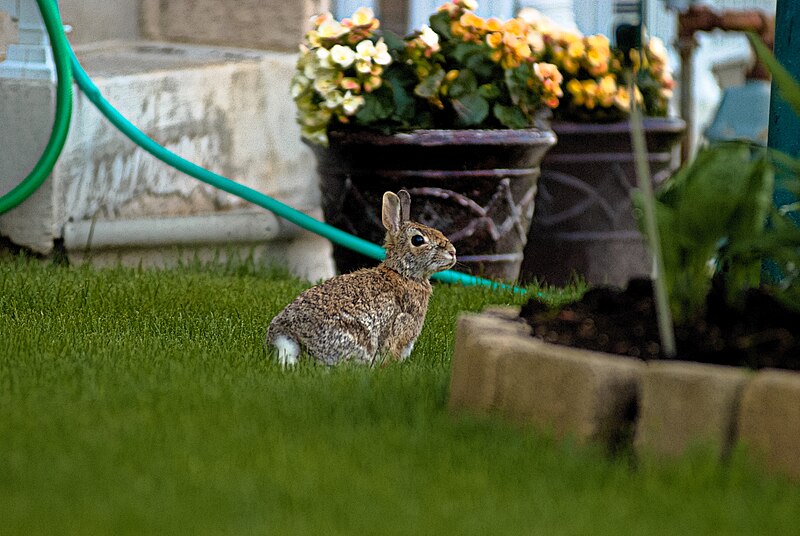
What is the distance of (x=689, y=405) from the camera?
8.50 ft

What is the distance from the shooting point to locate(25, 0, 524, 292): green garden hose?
18.3ft

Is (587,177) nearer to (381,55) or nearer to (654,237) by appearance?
(381,55)

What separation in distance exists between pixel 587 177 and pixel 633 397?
12.7 ft

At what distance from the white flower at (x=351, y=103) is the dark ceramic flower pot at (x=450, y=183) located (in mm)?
115

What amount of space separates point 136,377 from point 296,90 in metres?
2.48

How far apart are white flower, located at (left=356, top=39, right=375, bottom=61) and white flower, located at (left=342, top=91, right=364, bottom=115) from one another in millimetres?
166

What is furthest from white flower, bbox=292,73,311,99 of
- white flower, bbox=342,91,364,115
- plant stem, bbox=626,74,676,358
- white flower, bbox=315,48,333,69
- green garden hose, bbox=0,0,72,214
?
plant stem, bbox=626,74,676,358

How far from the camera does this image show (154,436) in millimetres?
2840

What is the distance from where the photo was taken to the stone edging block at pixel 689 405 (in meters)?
2.58

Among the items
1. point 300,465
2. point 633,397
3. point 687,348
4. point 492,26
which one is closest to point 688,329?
point 687,348

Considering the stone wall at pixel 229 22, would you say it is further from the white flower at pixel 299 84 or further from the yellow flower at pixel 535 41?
the yellow flower at pixel 535 41

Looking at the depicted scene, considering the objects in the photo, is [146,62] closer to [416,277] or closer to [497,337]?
[416,277]

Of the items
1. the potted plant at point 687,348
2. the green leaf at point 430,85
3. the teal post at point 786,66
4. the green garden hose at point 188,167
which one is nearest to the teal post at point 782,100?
the teal post at point 786,66

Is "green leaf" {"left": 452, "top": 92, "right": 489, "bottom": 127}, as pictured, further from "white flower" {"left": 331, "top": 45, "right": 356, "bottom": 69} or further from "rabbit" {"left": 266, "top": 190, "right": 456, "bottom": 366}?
"rabbit" {"left": 266, "top": 190, "right": 456, "bottom": 366}
